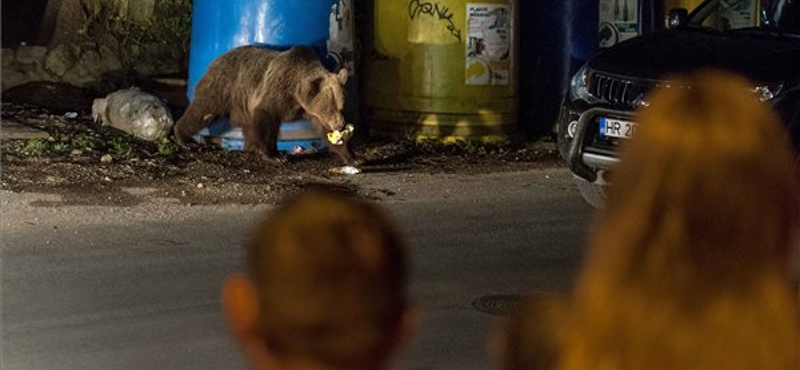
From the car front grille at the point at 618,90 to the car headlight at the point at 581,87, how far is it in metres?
0.06

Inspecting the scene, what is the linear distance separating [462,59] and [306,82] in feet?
6.16

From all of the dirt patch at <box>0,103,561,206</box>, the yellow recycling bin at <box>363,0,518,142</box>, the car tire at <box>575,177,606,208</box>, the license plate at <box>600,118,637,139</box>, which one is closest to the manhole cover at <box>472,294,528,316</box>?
the license plate at <box>600,118,637,139</box>

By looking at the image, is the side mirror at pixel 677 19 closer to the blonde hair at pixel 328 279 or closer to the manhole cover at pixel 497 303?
the manhole cover at pixel 497 303

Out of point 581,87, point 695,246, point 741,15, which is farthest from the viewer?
point 741,15

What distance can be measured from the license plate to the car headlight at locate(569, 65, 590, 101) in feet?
1.03

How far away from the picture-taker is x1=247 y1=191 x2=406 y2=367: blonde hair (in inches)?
79.1

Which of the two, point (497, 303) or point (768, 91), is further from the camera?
point (768, 91)

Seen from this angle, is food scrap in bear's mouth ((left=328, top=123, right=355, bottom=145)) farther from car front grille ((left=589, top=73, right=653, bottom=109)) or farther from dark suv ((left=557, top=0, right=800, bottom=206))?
car front grille ((left=589, top=73, right=653, bottom=109))

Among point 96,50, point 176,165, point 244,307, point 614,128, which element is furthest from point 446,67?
point 244,307

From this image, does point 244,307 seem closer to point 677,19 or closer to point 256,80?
point 677,19

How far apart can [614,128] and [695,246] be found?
7063mm

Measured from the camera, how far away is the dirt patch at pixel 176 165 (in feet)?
32.6

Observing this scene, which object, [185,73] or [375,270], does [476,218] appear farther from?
[375,270]

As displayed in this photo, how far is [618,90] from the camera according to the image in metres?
9.07
